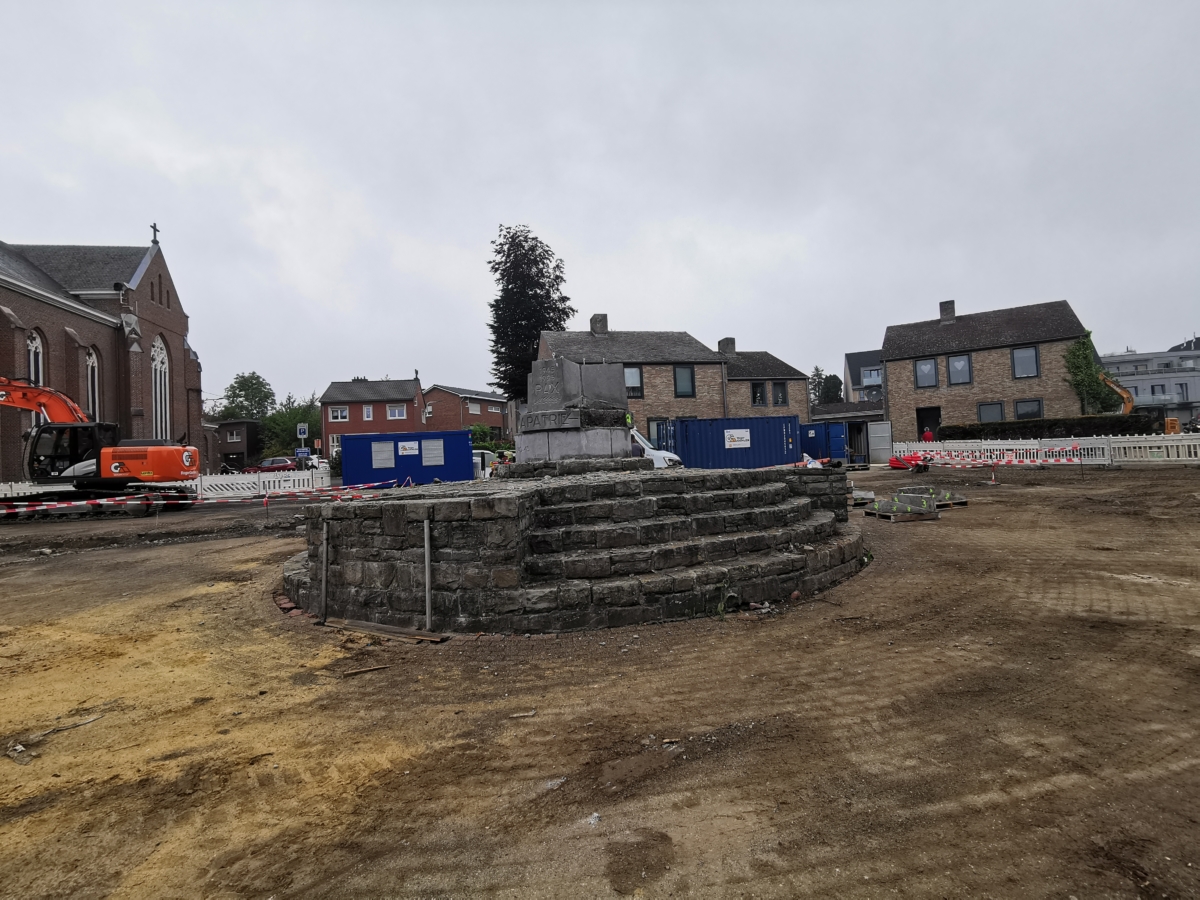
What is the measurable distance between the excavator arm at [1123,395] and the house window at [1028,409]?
9.42 ft

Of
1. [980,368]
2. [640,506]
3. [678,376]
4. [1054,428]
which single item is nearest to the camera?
[640,506]

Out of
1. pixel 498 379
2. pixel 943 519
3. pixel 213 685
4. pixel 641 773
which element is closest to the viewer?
pixel 641 773

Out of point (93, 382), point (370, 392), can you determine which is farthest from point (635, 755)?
point (370, 392)

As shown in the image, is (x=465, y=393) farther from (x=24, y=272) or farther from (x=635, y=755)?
(x=635, y=755)

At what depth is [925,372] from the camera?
3225 centimetres

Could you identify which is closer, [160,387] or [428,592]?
[428,592]

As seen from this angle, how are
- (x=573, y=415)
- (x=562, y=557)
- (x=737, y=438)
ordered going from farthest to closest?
(x=737, y=438)
(x=573, y=415)
(x=562, y=557)

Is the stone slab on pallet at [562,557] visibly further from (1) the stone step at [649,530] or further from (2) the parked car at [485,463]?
(2) the parked car at [485,463]

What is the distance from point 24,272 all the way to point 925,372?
45398 mm

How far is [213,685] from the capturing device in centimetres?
442

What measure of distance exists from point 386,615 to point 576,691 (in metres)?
2.51

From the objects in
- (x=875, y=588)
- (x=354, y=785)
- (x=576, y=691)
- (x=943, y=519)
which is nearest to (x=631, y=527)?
(x=576, y=691)

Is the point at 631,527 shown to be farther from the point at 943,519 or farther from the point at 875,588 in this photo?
the point at 943,519

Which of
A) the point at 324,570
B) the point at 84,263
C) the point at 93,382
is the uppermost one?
the point at 84,263
